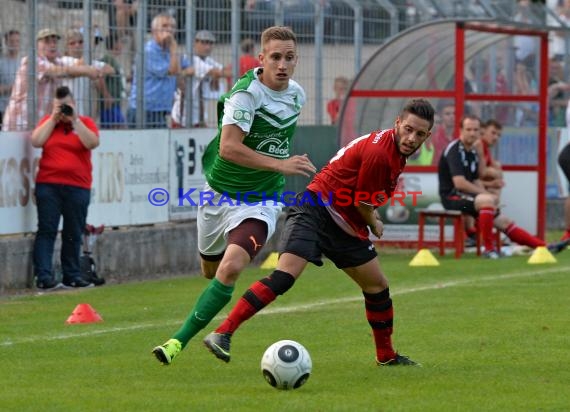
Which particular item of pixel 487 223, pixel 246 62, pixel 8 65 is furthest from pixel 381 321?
pixel 246 62

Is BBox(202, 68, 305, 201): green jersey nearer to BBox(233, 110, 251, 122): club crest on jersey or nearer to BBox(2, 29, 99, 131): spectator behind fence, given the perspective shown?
BBox(233, 110, 251, 122): club crest on jersey

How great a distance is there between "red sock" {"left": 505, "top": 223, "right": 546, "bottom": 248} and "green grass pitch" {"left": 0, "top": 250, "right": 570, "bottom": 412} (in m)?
2.96

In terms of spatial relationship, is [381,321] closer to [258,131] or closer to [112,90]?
[258,131]

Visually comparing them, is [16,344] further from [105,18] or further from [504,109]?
[504,109]

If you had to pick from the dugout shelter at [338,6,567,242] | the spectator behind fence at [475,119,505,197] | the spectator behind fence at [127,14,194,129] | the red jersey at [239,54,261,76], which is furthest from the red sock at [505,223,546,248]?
the spectator behind fence at [127,14,194,129]

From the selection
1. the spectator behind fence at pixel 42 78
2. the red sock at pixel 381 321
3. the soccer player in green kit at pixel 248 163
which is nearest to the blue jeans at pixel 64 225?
the spectator behind fence at pixel 42 78

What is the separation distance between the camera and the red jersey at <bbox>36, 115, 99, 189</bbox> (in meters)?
15.7

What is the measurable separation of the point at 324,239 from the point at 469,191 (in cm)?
1032

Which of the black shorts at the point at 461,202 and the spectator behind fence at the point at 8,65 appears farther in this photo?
the black shorts at the point at 461,202

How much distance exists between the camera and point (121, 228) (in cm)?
1739

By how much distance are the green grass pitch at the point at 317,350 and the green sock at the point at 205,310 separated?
26cm

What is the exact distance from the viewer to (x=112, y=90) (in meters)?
17.2

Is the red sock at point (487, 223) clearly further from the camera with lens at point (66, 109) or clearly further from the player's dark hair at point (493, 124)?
the camera with lens at point (66, 109)

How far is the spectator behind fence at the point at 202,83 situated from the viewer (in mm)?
18516
